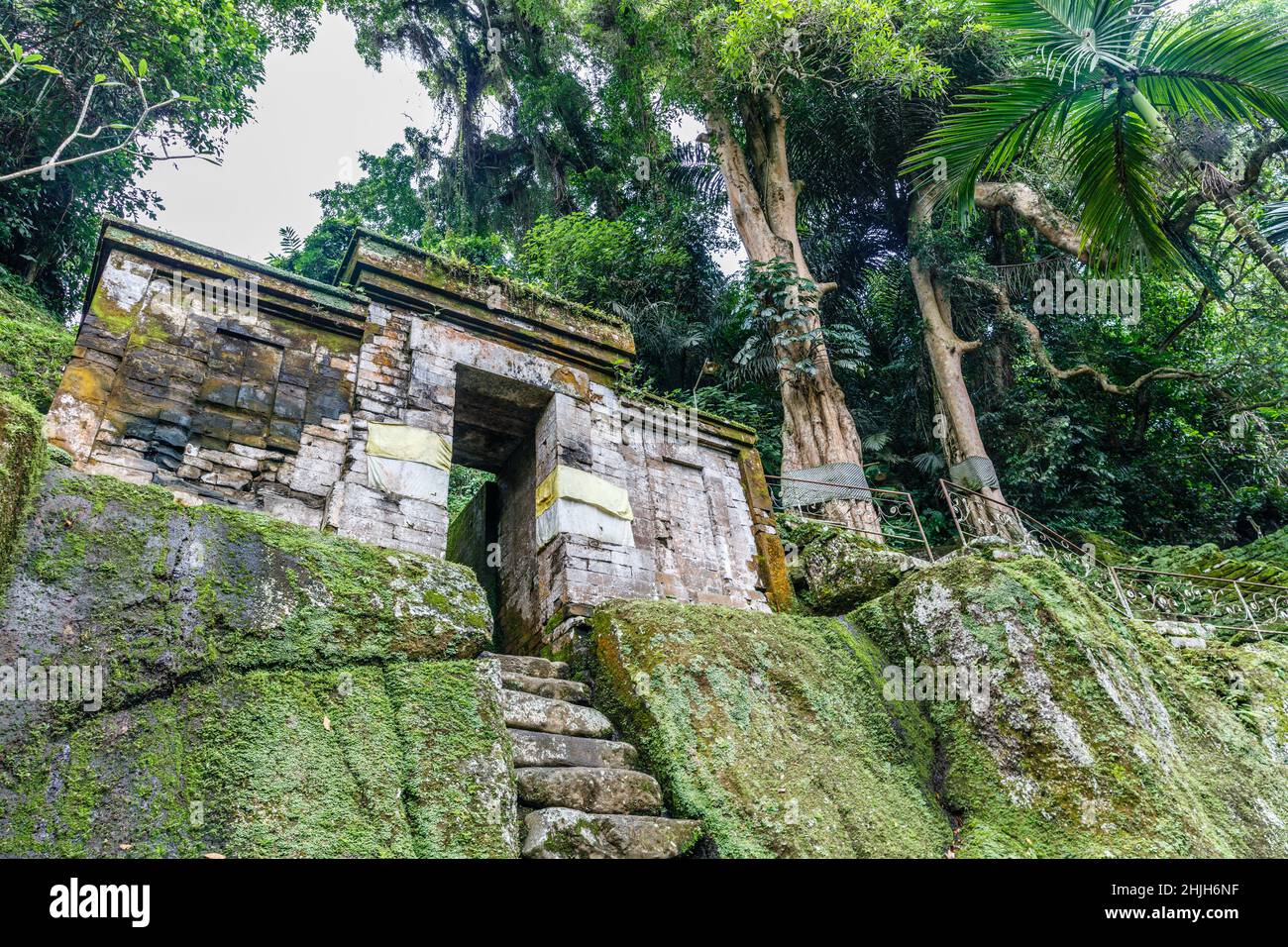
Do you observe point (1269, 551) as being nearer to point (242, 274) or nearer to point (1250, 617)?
point (1250, 617)

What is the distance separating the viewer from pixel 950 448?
11.9 m

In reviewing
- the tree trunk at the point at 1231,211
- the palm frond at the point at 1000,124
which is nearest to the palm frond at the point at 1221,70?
the tree trunk at the point at 1231,211

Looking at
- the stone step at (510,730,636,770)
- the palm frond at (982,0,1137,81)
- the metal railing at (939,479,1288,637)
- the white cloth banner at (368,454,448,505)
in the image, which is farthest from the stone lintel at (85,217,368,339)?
the metal railing at (939,479,1288,637)

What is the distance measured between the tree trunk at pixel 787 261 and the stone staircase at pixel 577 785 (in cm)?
517

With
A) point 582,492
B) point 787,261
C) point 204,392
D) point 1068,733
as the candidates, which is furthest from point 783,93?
point 1068,733

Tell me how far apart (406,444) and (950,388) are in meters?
9.23

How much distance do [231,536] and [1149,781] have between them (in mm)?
4811

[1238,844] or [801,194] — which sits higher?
[801,194]

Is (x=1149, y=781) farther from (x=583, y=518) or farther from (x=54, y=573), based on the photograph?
(x=54, y=573)

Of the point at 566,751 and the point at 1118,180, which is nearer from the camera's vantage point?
the point at 566,751

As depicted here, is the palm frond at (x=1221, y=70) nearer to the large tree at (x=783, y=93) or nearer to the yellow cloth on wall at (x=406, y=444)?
the large tree at (x=783, y=93)

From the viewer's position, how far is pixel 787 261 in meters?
11.0
